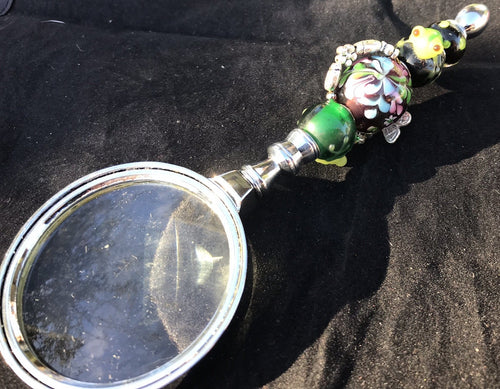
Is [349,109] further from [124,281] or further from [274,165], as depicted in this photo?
[124,281]

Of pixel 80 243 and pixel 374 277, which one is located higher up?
pixel 80 243

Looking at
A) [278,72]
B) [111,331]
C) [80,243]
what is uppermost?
[278,72]

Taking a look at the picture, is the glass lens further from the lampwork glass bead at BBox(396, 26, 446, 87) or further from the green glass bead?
the lampwork glass bead at BBox(396, 26, 446, 87)

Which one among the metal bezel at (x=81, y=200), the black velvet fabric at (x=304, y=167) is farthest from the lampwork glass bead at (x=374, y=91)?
the metal bezel at (x=81, y=200)

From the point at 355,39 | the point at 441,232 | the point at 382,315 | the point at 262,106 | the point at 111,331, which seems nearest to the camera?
the point at 111,331

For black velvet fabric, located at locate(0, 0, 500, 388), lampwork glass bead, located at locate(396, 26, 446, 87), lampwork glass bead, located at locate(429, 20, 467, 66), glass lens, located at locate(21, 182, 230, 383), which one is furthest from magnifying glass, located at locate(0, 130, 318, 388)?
lampwork glass bead, located at locate(429, 20, 467, 66)

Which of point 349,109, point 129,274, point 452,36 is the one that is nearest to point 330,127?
point 349,109

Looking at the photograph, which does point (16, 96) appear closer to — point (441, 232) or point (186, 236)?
point (186, 236)

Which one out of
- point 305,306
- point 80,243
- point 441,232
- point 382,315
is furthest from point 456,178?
point 80,243
